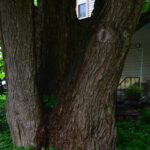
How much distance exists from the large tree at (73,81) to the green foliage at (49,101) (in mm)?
43

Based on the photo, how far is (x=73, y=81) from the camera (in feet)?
16.5

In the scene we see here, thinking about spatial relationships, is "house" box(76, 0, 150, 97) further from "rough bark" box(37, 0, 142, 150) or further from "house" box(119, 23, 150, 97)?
"rough bark" box(37, 0, 142, 150)

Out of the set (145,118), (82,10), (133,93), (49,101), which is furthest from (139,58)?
(49,101)

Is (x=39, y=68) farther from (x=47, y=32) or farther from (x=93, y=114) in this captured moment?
(x=93, y=114)

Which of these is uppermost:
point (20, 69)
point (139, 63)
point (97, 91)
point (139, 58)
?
point (20, 69)

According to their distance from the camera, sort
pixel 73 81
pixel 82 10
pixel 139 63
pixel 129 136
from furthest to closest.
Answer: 1. pixel 82 10
2. pixel 139 63
3. pixel 129 136
4. pixel 73 81

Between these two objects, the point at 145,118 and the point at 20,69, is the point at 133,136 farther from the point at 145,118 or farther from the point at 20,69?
the point at 20,69

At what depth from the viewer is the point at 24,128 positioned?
533cm

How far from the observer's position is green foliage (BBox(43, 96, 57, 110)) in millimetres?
5441

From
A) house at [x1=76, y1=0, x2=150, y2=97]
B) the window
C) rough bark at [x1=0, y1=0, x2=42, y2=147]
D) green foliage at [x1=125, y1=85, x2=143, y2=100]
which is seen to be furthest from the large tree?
the window

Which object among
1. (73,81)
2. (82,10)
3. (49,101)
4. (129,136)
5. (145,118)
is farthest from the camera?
(82,10)

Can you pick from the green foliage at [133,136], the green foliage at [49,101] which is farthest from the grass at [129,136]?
the green foliage at [49,101]

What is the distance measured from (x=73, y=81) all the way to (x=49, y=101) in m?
0.67

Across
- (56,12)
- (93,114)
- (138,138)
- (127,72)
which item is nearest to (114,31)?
(93,114)
